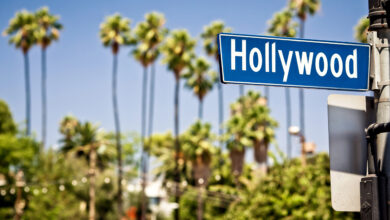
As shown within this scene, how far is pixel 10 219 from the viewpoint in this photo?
179 feet

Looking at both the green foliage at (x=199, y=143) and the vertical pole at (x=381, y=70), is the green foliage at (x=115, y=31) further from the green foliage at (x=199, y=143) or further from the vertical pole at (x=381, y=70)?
the vertical pole at (x=381, y=70)

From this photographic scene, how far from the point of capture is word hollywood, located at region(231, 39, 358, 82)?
14.0 feet

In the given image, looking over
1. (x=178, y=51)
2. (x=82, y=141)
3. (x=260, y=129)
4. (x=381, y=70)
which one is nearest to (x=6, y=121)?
(x=82, y=141)

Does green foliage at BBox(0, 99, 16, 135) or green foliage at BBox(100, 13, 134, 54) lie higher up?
green foliage at BBox(100, 13, 134, 54)

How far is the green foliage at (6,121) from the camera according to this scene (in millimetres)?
62031

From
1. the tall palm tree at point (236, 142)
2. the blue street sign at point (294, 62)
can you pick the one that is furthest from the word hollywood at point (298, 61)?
the tall palm tree at point (236, 142)

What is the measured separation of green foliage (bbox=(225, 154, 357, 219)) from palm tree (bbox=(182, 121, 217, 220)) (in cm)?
2248

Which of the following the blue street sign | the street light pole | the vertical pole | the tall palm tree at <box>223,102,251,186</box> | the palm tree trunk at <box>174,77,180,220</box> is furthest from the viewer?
the palm tree trunk at <box>174,77,180,220</box>

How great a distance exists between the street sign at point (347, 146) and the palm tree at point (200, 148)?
54.4 meters

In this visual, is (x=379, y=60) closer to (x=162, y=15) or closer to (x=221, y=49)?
(x=221, y=49)

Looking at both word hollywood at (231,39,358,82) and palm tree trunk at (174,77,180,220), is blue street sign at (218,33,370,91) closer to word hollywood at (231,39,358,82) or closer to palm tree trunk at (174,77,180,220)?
word hollywood at (231,39,358,82)

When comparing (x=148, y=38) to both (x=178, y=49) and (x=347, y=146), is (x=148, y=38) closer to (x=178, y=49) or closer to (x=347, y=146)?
(x=178, y=49)

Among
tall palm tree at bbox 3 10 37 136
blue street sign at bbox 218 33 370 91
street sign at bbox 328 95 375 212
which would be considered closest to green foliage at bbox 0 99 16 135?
tall palm tree at bbox 3 10 37 136

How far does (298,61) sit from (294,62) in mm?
31
